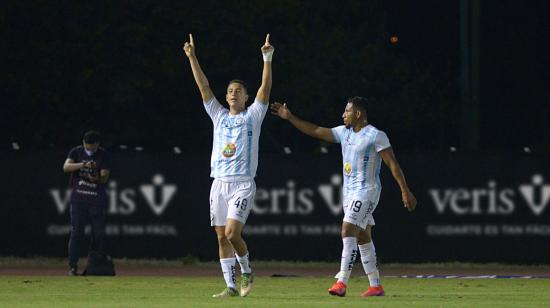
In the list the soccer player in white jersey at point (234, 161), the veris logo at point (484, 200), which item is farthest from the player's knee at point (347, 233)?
the veris logo at point (484, 200)

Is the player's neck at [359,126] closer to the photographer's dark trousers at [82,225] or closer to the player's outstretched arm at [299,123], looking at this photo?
the player's outstretched arm at [299,123]

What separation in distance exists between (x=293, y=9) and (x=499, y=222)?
14.4m

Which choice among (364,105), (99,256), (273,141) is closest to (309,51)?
(273,141)

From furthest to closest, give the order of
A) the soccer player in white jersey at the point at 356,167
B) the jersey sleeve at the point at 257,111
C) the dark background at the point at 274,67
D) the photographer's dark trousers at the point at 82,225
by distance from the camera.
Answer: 1. the dark background at the point at 274,67
2. the photographer's dark trousers at the point at 82,225
3. the soccer player in white jersey at the point at 356,167
4. the jersey sleeve at the point at 257,111

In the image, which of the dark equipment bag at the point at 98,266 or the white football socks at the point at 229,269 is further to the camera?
the dark equipment bag at the point at 98,266

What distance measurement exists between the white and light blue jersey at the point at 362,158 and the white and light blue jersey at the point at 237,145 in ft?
3.23

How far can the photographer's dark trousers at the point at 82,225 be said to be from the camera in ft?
77.5

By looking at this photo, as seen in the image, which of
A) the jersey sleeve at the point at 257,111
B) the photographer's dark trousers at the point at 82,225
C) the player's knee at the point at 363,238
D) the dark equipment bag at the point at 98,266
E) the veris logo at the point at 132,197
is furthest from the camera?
the veris logo at the point at 132,197

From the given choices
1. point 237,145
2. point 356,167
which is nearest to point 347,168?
point 356,167

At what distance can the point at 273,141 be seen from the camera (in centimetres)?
3750

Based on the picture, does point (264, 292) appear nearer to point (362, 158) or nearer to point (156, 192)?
point (362, 158)

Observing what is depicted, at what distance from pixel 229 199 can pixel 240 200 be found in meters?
0.14

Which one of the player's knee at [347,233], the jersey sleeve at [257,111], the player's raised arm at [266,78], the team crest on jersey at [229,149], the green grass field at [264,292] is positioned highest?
the player's raised arm at [266,78]

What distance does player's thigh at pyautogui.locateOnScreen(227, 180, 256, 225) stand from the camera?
17719mm
